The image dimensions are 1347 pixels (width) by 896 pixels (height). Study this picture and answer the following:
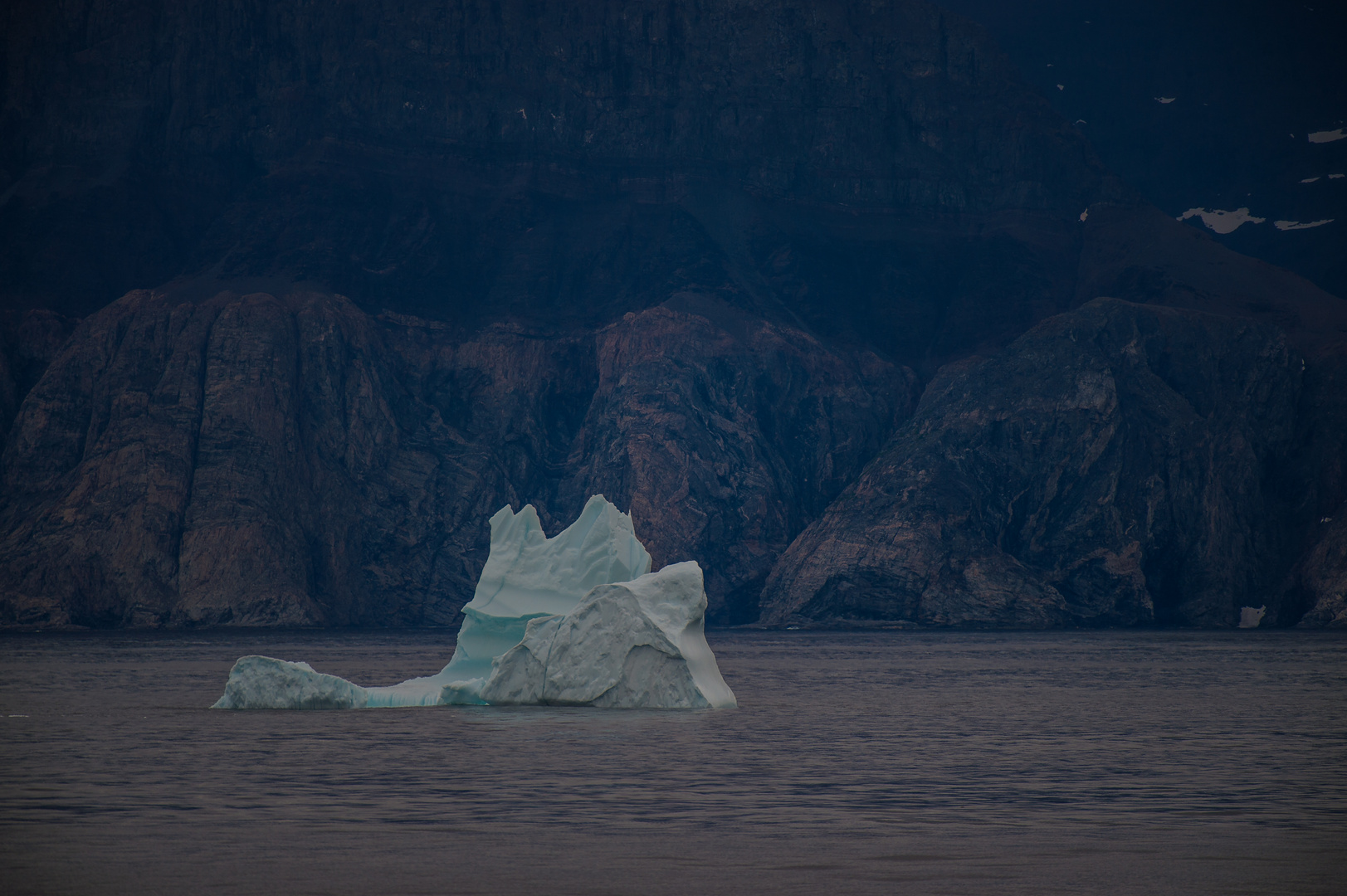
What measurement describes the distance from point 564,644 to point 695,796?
888 inches

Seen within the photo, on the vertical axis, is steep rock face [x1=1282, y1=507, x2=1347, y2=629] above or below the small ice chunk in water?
above

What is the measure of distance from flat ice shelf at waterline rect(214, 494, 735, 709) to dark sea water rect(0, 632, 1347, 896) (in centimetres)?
131

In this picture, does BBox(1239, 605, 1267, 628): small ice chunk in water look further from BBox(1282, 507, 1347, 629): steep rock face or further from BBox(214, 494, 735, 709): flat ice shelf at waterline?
BBox(214, 494, 735, 709): flat ice shelf at waterline

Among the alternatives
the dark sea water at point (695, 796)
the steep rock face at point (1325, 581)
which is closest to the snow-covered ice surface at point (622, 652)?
the dark sea water at point (695, 796)

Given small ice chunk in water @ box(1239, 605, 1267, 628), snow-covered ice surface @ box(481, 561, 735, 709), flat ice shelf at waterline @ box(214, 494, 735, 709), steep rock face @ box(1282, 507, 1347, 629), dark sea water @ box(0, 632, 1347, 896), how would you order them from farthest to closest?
small ice chunk in water @ box(1239, 605, 1267, 628) → steep rock face @ box(1282, 507, 1347, 629) → flat ice shelf at waterline @ box(214, 494, 735, 709) → snow-covered ice surface @ box(481, 561, 735, 709) → dark sea water @ box(0, 632, 1347, 896)

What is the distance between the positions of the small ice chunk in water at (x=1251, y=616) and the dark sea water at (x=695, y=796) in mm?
127016

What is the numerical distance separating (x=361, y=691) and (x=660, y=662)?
13.2 m

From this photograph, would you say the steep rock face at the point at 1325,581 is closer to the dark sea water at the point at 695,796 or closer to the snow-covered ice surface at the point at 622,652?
the dark sea water at the point at 695,796

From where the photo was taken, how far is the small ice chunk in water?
19350 centimetres

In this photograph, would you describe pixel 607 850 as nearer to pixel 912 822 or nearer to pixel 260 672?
pixel 912 822

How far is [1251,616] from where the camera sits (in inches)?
7643

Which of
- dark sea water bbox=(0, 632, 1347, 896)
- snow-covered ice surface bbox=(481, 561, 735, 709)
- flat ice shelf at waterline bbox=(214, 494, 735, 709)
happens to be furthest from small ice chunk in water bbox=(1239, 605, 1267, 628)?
snow-covered ice surface bbox=(481, 561, 735, 709)

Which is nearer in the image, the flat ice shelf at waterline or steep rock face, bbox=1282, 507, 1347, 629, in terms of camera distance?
the flat ice shelf at waterline

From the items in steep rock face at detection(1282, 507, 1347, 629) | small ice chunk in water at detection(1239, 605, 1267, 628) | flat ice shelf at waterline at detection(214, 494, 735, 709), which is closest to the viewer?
flat ice shelf at waterline at detection(214, 494, 735, 709)
